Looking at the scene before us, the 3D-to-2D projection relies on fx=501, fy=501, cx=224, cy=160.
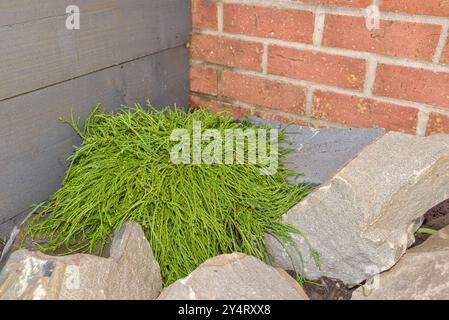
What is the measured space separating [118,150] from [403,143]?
902 mm

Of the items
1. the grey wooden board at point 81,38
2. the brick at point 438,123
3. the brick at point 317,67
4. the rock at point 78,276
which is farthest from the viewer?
the brick at point 317,67

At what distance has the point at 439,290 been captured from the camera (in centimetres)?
121

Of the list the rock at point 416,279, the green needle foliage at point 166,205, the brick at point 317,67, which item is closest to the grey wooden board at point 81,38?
the green needle foliage at point 166,205

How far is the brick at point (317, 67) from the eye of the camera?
1817 millimetres

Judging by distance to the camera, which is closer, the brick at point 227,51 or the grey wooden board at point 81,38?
the grey wooden board at point 81,38

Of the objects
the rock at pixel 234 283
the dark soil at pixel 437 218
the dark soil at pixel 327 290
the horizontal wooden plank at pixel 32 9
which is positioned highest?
the horizontal wooden plank at pixel 32 9

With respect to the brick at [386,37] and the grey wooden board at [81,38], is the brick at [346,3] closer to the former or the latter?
the brick at [386,37]

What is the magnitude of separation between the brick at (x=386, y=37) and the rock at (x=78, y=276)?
3.44 feet

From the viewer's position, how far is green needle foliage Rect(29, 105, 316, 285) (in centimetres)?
140

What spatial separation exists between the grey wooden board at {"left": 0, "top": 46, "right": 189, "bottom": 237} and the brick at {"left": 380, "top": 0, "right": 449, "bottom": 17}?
0.90 m

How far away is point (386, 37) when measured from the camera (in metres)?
1.71

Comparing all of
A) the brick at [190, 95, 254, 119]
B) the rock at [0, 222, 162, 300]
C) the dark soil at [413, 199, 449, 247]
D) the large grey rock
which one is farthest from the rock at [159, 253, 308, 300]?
the brick at [190, 95, 254, 119]

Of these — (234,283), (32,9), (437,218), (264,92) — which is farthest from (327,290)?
(32,9)
